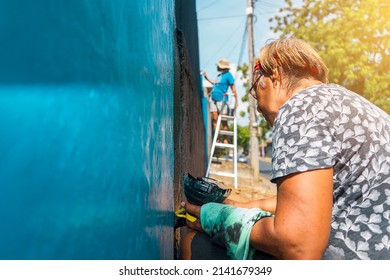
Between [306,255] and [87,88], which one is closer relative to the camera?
[87,88]

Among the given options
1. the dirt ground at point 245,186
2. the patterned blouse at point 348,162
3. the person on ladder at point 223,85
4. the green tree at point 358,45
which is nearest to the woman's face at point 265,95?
the patterned blouse at point 348,162

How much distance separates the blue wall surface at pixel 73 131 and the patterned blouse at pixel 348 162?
534mm

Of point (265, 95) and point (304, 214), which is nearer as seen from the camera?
point (304, 214)

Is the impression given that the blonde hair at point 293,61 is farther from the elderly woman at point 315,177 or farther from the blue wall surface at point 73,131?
the blue wall surface at point 73,131

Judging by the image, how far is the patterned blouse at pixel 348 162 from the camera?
1469 mm

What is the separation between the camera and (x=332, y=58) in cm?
1579

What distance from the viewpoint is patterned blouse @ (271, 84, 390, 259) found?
147cm

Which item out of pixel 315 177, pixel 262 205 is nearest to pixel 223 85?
pixel 262 205

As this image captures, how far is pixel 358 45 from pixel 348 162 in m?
15.5

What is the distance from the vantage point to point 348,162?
1.50 metres

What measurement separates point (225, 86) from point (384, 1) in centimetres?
918

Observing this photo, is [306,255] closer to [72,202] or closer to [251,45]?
[72,202]

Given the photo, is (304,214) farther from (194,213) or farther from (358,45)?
(358,45)
